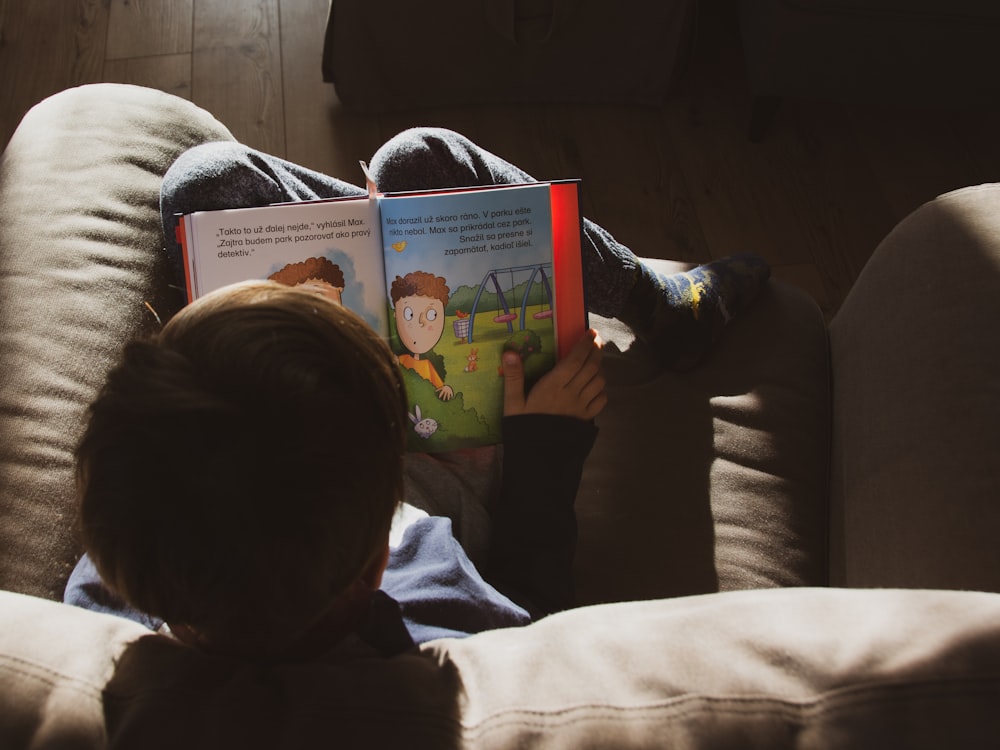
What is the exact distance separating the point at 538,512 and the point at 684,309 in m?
0.38

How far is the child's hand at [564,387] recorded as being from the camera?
33.7 inches

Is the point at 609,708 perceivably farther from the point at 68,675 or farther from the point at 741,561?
the point at 741,561

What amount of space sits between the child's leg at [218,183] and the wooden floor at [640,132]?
0.73 meters

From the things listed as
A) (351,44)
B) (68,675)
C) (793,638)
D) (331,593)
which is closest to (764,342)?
(793,638)

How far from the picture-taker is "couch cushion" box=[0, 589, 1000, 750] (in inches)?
18.5

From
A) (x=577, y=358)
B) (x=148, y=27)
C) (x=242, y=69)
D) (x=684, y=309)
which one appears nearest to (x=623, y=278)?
(x=684, y=309)

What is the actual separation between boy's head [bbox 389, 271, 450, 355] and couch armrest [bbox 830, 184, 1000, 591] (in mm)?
470

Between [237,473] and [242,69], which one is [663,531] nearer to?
[237,473]

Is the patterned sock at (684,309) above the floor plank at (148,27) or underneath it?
underneath

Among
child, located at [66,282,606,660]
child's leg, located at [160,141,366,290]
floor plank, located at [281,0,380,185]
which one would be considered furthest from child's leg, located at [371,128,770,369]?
floor plank, located at [281,0,380,185]

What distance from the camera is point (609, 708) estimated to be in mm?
494

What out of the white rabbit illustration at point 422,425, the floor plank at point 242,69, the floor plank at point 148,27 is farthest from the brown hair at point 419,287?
the floor plank at point 148,27

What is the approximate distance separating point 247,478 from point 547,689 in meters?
0.22

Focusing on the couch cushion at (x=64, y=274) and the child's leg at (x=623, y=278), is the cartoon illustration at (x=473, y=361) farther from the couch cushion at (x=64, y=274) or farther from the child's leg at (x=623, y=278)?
the couch cushion at (x=64, y=274)
